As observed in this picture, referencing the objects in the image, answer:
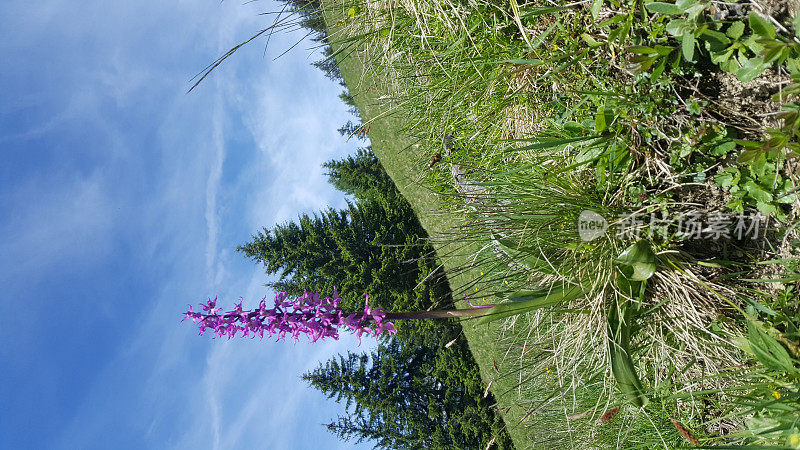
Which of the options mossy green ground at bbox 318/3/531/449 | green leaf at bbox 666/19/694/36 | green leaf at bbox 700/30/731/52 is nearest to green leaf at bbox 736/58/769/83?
green leaf at bbox 700/30/731/52

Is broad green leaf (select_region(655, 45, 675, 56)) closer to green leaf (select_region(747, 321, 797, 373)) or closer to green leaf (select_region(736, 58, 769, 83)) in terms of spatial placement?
green leaf (select_region(736, 58, 769, 83))

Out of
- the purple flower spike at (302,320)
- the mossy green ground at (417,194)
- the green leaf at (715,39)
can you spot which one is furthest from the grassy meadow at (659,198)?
the mossy green ground at (417,194)

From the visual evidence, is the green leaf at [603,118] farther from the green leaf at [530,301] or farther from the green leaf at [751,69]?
the green leaf at [530,301]

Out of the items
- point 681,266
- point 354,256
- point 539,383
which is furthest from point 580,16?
point 354,256

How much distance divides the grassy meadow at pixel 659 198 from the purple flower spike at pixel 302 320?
713 mm

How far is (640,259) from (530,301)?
468 millimetres

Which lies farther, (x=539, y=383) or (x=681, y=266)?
(x=539, y=383)

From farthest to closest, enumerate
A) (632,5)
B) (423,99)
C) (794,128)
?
(423,99) < (632,5) < (794,128)

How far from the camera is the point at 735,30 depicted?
1.54 metres

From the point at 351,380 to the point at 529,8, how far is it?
11.6 meters

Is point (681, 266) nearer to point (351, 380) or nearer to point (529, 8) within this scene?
point (529, 8)

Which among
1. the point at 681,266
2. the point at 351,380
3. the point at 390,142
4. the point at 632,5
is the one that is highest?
the point at 390,142

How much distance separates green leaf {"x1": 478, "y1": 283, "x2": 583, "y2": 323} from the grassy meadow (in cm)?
2

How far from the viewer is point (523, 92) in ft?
7.93
